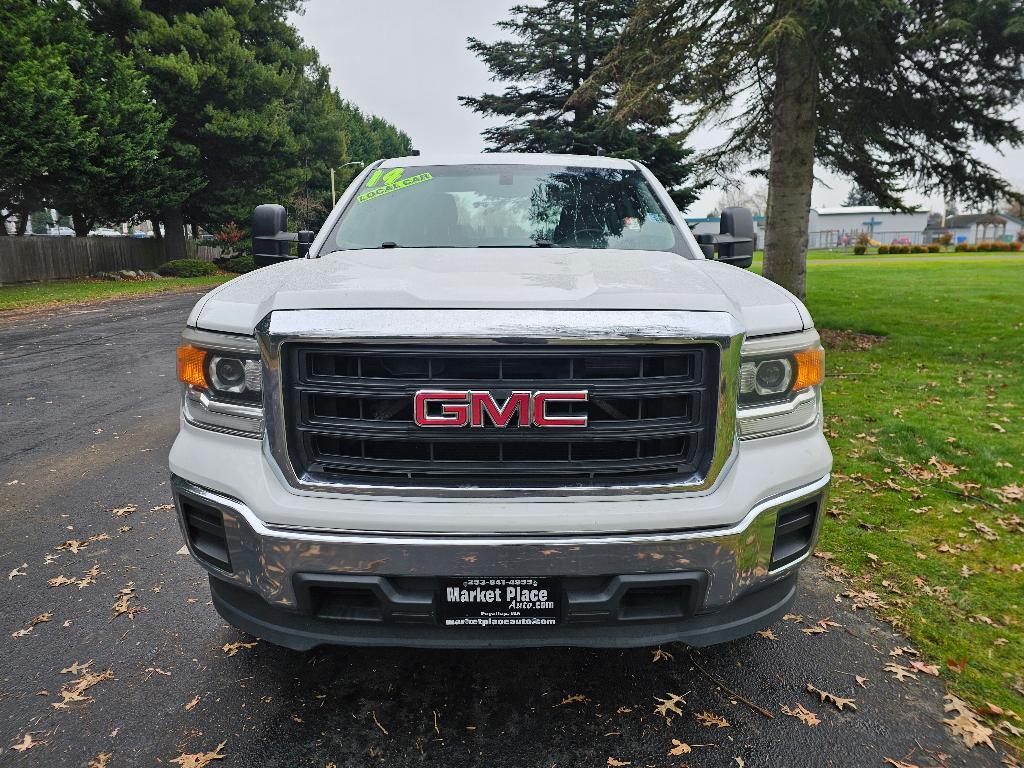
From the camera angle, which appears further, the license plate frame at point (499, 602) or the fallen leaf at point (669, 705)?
the fallen leaf at point (669, 705)

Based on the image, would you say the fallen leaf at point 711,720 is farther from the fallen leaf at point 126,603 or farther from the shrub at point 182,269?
the shrub at point 182,269

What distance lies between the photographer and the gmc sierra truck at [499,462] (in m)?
2.10

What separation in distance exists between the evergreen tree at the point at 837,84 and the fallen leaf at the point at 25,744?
30.2 feet

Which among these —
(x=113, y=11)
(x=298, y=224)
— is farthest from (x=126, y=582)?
(x=298, y=224)

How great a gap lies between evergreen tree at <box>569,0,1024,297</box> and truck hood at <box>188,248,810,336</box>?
714 cm

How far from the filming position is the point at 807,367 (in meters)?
2.44

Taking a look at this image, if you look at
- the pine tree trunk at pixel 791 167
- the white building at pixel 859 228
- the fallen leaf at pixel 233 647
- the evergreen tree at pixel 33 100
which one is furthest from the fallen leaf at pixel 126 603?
the white building at pixel 859 228

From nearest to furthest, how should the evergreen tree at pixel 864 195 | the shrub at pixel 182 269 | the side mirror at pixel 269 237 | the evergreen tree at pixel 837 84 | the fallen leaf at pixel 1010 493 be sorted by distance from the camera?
the side mirror at pixel 269 237
the fallen leaf at pixel 1010 493
the evergreen tree at pixel 837 84
the evergreen tree at pixel 864 195
the shrub at pixel 182 269

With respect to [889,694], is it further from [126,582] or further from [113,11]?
[113,11]

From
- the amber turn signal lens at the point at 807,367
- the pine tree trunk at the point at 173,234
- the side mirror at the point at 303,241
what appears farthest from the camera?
the pine tree trunk at the point at 173,234

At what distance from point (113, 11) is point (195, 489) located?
34.4 metres

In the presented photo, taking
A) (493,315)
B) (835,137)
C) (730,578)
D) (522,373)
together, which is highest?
(835,137)

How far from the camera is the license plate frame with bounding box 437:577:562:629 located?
2137 mm

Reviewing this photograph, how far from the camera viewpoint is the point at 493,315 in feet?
6.92
